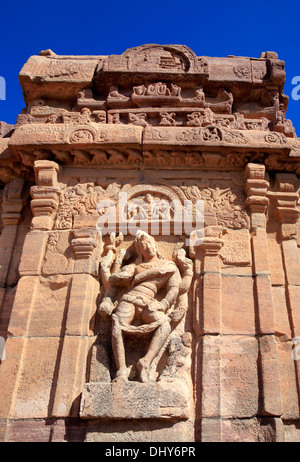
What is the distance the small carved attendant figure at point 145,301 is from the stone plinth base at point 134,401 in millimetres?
144

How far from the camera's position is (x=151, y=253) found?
17.1 ft

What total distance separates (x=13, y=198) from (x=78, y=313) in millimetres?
2275

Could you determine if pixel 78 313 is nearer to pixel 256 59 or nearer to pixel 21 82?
pixel 21 82

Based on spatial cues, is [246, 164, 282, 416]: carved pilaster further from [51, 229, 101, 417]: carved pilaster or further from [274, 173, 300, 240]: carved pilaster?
[51, 229, 101, 417]: carved pilaster

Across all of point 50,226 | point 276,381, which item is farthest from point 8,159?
point 276,381

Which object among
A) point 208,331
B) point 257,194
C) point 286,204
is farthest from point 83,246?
point 286,204

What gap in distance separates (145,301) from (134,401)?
1118mm

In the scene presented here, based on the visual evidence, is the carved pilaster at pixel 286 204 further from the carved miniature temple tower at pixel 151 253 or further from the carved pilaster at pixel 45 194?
the carved pilaster at pixel 45 194

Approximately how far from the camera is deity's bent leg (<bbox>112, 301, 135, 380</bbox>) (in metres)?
4.52

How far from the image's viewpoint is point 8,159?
6.21 metres

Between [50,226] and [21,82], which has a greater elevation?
[21,82]

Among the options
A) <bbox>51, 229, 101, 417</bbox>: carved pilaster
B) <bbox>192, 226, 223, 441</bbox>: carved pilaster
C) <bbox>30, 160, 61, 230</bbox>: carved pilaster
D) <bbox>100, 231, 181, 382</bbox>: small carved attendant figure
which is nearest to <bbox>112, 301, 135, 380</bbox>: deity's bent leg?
<bbox>100, 231, 181, 382</bbox>: small carved attendant figure

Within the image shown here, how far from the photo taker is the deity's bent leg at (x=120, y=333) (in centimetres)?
452

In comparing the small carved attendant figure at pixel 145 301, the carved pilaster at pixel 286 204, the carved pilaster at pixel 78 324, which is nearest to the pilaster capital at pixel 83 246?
the carved pilaster at pixel 78 324
